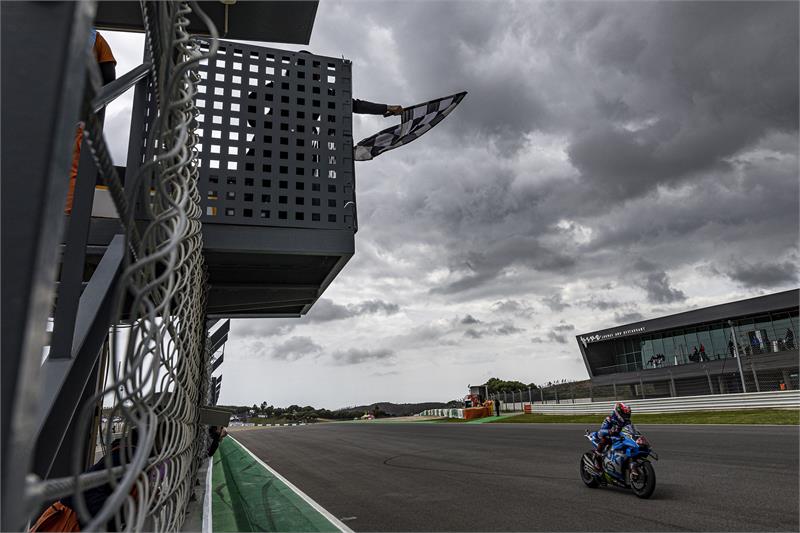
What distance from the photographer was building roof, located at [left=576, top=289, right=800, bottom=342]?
94.1ft

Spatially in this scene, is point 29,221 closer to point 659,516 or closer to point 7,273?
point 7,273

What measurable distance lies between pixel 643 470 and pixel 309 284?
4.53 metres

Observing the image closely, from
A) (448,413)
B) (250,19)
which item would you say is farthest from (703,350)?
(250,19)

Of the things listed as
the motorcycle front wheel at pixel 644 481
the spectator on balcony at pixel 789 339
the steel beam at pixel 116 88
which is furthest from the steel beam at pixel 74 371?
the spectator on balcony at pixel 789 339

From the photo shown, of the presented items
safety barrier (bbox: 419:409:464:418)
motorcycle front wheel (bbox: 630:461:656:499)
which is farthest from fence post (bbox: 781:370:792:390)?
motorcycle front wheel (bbox: 630:461:656:499)

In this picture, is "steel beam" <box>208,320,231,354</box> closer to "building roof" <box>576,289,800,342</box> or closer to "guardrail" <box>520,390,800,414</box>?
"guardrail" <box>520,390,800,414</box>

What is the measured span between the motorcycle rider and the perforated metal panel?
4.42m

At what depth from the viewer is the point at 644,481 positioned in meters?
5.66

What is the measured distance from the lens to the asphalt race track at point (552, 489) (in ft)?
15.5

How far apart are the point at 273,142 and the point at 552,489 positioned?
5.51 m

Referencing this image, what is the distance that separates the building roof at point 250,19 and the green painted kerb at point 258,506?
4.22 meters

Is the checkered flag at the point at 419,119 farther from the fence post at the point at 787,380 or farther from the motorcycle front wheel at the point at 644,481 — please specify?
the fence post at the point at 787,380

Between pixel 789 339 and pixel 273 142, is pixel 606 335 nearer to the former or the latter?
pixel 789 339

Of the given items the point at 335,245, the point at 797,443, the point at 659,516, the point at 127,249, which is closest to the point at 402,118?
the point at 335,245
